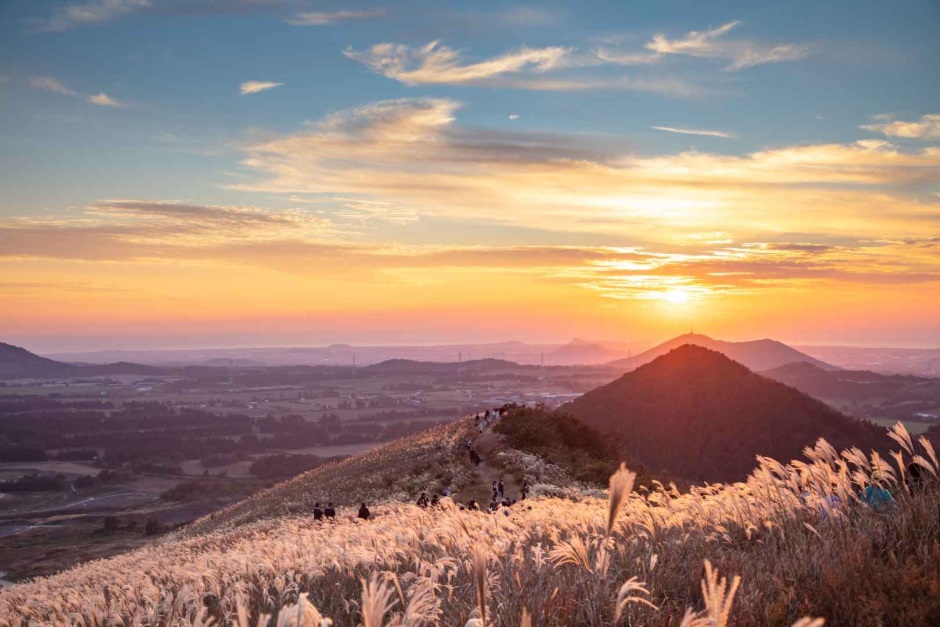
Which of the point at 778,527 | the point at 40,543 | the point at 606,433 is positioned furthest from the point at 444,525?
the point at 40,543

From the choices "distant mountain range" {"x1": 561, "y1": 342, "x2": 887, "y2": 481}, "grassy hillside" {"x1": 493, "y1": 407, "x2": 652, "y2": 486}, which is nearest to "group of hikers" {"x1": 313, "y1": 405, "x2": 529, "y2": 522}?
"grassy hillside" {"x1": 493, "y1": 407, "x2": 652, "y2": 486}

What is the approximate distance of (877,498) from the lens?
6.91 m

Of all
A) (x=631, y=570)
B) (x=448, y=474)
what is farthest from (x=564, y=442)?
(x=631, y=570)

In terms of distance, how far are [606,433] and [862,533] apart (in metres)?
36.8

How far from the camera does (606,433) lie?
41.4 meters

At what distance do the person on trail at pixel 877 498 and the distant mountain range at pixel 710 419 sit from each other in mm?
47936

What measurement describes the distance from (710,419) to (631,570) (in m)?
69.0

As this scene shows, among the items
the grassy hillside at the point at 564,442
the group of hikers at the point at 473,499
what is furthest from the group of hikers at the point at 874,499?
the grassy hillside at the point at 564,442

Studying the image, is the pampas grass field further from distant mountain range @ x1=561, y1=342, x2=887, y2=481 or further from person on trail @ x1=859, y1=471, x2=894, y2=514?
distant mountain range @ x1=561, y1=342, x2=887, y2=481

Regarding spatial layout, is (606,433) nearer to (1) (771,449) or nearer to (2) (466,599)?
(1) (771,449)

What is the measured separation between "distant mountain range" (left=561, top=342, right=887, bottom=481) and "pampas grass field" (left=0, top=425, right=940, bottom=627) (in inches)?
1910

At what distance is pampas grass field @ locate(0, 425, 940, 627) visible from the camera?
4039 mm

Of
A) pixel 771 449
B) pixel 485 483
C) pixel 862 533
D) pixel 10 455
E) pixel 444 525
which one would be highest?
pixel 862 533

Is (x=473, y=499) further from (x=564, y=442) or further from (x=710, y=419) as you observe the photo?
(x=710, y=419)
